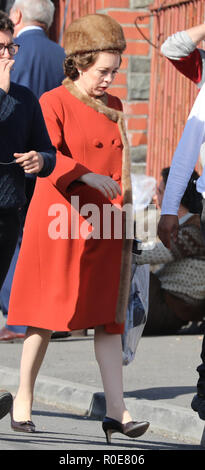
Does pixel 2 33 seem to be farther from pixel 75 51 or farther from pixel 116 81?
pixel 116 81

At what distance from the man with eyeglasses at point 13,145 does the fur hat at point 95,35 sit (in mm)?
397

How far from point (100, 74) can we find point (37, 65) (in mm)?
2595

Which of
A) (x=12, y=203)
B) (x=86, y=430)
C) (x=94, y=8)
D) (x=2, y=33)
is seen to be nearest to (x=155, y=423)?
(x=86, y=430)

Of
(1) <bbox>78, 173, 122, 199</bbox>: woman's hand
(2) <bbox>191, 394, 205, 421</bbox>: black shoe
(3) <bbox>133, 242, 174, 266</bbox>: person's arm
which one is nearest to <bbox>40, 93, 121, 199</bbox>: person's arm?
(1) <bbox>78, 173, 122, 199</bbox>: woman's hand

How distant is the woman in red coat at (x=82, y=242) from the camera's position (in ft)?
18.5

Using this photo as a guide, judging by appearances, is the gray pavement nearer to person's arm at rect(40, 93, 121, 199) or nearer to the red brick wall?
person's arm at rect(40, 93, 121, 199)

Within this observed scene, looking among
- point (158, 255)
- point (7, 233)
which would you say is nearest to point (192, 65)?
point (7, 233)

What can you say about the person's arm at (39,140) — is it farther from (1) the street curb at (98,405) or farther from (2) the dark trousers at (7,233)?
(1) the street curb at (98,405)

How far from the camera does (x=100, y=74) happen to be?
5688mm

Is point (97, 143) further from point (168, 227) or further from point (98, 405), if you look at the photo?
point (98, 405)

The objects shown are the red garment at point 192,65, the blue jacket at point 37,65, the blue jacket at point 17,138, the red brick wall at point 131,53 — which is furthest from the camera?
the red brick wall at point 131,53

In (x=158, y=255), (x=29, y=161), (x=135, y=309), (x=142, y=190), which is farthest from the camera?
(x=142, y=190)

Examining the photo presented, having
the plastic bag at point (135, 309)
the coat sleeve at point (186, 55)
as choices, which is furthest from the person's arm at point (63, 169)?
the plastic bag at point (135, 309)

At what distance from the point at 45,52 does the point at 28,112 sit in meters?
2.94
